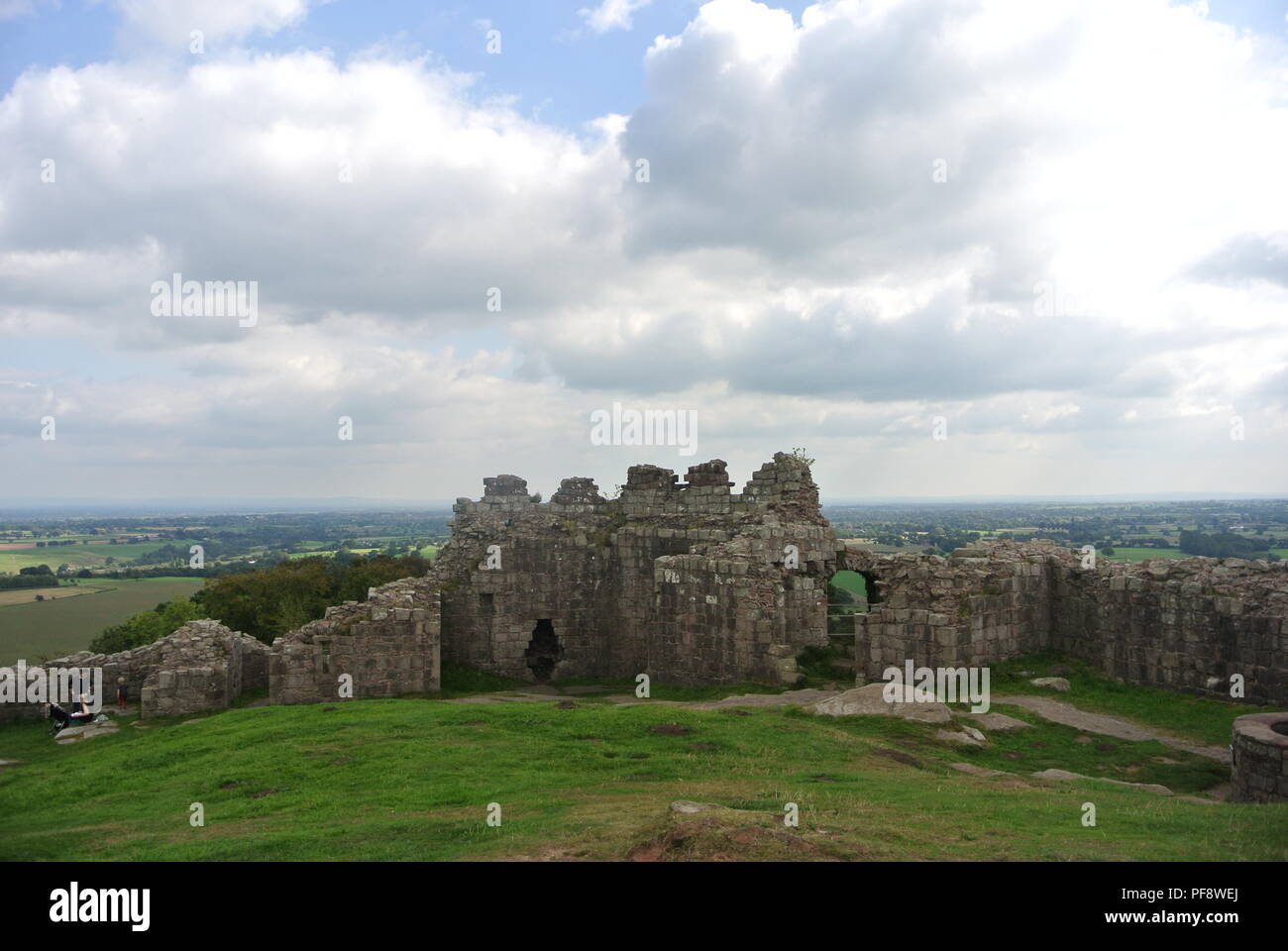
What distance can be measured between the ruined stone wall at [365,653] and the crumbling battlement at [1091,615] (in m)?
11.4

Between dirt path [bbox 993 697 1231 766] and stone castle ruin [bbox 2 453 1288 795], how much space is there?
2.29m

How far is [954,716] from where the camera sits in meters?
16.3

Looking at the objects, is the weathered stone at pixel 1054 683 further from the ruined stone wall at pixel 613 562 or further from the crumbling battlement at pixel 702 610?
the ruined stone wall at pixel 613 562

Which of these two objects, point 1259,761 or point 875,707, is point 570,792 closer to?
point 875,707

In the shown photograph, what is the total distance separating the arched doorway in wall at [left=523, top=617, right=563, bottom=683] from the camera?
26969 mm

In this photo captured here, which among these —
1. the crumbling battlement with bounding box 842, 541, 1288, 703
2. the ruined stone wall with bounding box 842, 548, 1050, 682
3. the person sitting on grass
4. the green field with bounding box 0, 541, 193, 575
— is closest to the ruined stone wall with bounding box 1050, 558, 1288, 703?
the crumbling battlement with bounding box 842, 541, 1288, 703

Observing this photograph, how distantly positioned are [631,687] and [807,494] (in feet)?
25.4

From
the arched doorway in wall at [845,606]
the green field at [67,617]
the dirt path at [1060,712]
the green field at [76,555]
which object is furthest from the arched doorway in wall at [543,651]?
the green field at [76,555]

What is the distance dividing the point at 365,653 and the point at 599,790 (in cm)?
1256

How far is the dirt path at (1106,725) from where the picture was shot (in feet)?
49.4

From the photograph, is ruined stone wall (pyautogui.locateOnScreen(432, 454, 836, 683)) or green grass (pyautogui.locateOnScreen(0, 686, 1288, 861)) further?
ruined stone wall (pyautogui.locateOnScreen(432, 454, 836, 683))

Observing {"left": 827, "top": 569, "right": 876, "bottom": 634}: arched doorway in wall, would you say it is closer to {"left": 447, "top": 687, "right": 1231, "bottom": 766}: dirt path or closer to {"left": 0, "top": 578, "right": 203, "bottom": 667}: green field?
{"left": 447, "top": 687, "right": 1231, "bottom": 766}: dirt path
